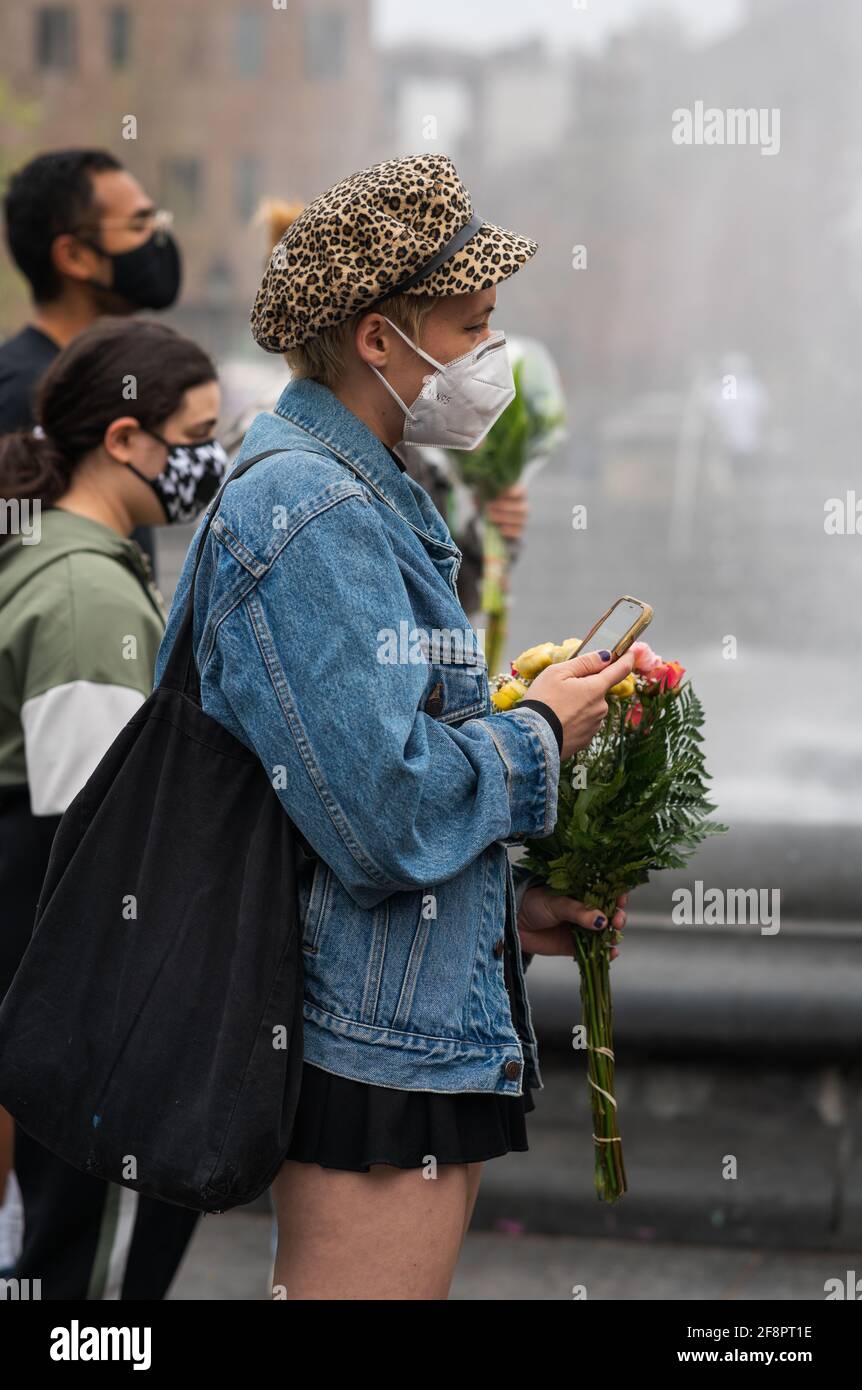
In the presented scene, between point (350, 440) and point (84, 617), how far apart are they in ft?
2.93

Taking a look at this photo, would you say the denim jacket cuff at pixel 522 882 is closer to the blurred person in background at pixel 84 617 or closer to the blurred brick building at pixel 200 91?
the blurred person in background at pixel 84 617

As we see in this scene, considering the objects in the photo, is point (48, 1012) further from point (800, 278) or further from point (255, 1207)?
point (800, 278)

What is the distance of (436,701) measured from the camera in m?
2.05

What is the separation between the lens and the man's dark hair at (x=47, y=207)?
3934 mm

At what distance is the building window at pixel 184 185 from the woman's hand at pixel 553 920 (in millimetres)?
33734

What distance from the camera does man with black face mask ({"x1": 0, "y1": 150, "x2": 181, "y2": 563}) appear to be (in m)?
3.94

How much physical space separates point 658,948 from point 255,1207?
1148 millimetres

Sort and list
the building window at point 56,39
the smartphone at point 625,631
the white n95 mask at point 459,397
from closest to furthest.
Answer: the white n95 mask at point 459,397 → the smartphone at point 625,631 → the building window at point 56,39

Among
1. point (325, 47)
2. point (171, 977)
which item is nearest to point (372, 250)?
point (171, 977)

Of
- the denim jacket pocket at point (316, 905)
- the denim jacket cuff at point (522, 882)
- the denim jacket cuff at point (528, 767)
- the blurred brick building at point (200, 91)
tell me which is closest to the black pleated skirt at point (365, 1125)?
the denim jacket pocket at point (316, 905)

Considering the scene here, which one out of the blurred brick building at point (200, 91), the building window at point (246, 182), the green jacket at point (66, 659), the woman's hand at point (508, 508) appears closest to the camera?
Result: the green jacket at point (66, 659)

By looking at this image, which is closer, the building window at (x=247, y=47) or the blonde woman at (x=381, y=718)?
the blonde woman at (x=381, y=718)

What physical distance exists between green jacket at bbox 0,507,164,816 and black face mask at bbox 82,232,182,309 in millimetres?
1240
